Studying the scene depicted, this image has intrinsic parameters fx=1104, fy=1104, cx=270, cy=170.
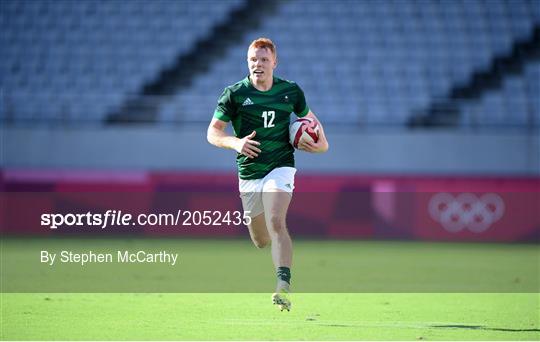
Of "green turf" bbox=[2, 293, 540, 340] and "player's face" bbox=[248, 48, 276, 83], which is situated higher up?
"player's face" bbox=[248, 48, 276, 83]

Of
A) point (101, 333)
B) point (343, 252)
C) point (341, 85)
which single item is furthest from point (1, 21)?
point (101, 333)

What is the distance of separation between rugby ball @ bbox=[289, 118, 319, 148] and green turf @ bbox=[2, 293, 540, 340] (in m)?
1.33

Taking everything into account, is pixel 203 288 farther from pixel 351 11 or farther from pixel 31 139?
pixel 351 11

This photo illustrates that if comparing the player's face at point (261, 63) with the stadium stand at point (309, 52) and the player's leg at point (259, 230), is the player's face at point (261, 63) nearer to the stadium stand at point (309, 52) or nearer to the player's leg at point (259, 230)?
the player's leg at point (259, 230)

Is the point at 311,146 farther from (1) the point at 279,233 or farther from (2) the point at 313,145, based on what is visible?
(1) the point at 279,233

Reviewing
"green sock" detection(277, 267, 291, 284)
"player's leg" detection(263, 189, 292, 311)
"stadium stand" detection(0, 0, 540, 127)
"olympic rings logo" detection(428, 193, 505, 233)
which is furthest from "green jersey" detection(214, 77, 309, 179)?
"stadium stand" detection(0, 0, 540, 127)

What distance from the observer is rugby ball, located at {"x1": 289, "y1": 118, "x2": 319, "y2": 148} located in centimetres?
834

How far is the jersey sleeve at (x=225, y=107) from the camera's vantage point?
8375mm

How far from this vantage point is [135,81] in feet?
72.6

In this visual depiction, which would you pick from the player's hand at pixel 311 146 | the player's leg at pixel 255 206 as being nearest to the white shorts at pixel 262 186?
the player's leg at pixel 255 206

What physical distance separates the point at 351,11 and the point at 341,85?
2145mm

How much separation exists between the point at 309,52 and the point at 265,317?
1506 centimetres

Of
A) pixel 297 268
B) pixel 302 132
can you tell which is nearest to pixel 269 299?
pixel 302 132

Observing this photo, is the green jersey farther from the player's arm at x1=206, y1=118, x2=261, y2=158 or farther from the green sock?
the green sock
